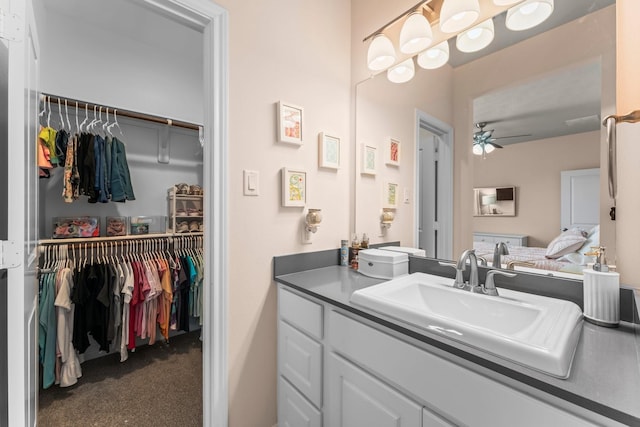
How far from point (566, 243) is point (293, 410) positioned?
4.43ft

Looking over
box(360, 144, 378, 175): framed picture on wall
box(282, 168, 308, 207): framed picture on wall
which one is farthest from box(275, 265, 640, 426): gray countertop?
box(360, 144, 378, 175): framed picture on wall

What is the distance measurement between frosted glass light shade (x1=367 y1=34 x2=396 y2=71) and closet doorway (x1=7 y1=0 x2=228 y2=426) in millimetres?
821

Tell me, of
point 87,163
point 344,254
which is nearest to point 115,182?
point 87,163

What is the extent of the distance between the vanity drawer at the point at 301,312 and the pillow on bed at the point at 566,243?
0.94m

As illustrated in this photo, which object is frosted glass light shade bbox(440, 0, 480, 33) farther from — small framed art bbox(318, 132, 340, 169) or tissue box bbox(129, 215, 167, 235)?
tissue box bbox(129, 215, 167, 235)

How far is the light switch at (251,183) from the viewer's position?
132 cm

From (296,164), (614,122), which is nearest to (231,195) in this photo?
(296,164)

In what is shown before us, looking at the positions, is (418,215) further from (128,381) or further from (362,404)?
(128,381)

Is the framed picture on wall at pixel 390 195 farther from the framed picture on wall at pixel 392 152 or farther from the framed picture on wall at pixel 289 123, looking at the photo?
the framed picture on wall at pixel 289 123

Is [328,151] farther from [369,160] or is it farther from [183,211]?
[183,211]

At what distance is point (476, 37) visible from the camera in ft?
4.10

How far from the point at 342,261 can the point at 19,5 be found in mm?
1669

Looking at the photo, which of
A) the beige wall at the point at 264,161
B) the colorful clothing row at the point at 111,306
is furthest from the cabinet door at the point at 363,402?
the colorful clothing row at the point at 111,306

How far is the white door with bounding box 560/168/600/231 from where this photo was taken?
95 centimetres
